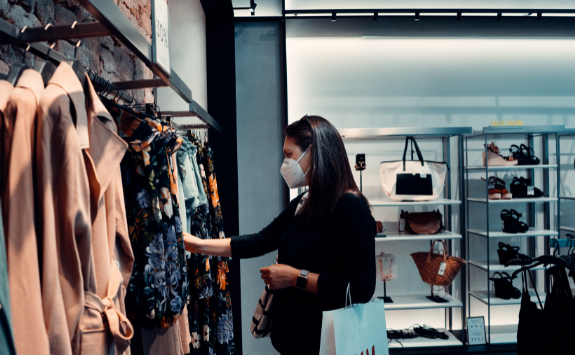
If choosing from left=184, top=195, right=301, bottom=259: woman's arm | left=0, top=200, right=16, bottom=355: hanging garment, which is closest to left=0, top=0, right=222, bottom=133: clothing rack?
left=0, top=200, right=16, bottom=355: hanging garment

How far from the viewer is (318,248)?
4.78 feet

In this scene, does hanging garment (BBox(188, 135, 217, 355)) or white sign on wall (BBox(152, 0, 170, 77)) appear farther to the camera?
hanging garment (BBox(188, 135, 217, 355))

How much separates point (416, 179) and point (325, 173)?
2032mm

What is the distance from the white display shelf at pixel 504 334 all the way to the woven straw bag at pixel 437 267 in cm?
75

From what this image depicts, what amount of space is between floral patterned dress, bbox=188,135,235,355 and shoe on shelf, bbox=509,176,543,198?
9.26 ft

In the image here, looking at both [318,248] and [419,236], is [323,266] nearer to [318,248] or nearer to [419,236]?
[318,248]

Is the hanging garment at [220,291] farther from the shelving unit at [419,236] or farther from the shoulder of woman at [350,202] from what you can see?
the shelving unit at [419,236]

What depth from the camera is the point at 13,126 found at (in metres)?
0.65

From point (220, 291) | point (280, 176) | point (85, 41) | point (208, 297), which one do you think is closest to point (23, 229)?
point (85, 41)

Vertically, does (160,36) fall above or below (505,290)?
above

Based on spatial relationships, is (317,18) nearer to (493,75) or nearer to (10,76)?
(493,75)

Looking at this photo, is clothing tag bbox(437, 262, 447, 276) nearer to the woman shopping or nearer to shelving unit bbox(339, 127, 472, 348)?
shelving unit bbox(339, 127, 472, 348)

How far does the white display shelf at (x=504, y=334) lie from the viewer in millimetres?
3393

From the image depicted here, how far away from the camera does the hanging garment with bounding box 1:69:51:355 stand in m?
0.63
